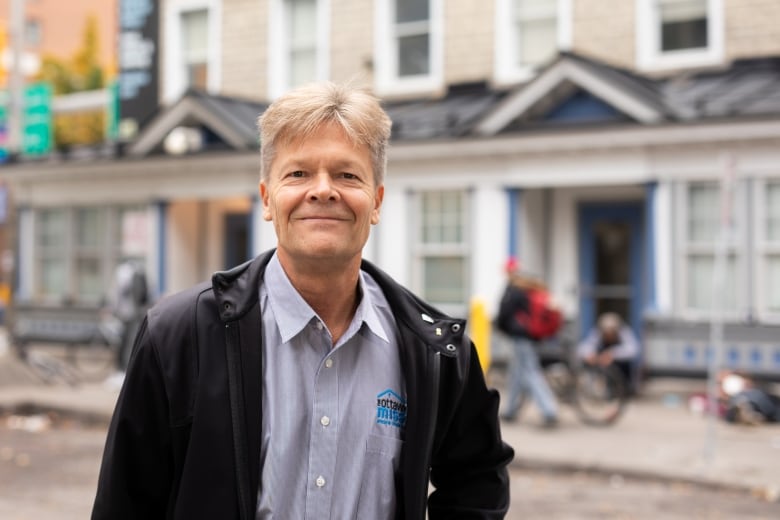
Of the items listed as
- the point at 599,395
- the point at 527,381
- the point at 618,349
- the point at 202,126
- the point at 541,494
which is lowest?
the point at 541,494

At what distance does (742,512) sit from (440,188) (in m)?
8.50

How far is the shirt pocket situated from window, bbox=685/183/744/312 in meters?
11.6

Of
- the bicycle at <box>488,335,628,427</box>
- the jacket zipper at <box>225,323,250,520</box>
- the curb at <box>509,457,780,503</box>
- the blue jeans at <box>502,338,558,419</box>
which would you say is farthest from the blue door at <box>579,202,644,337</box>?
the jacket zipper at <box>225,323,250,520</box>

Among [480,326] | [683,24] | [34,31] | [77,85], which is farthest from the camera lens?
[34,31]

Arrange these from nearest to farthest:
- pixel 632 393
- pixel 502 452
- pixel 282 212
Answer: pixel 282 212
pixel 502 452
pixel 632 393

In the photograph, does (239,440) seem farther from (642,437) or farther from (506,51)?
(506,51)

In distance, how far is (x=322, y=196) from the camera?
2328mm

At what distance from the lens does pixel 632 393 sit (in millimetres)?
13672

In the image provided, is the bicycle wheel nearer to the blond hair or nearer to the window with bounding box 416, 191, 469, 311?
the window with bounding box 416, 191, 469, 311

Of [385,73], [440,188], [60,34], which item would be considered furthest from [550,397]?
[60,34]

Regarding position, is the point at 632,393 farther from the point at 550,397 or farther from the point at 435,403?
the point at 435,403

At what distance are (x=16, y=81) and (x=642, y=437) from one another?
39.9ft

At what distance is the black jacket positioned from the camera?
2.24m

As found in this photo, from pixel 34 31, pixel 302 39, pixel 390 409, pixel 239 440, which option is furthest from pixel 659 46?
pixel 34 31
